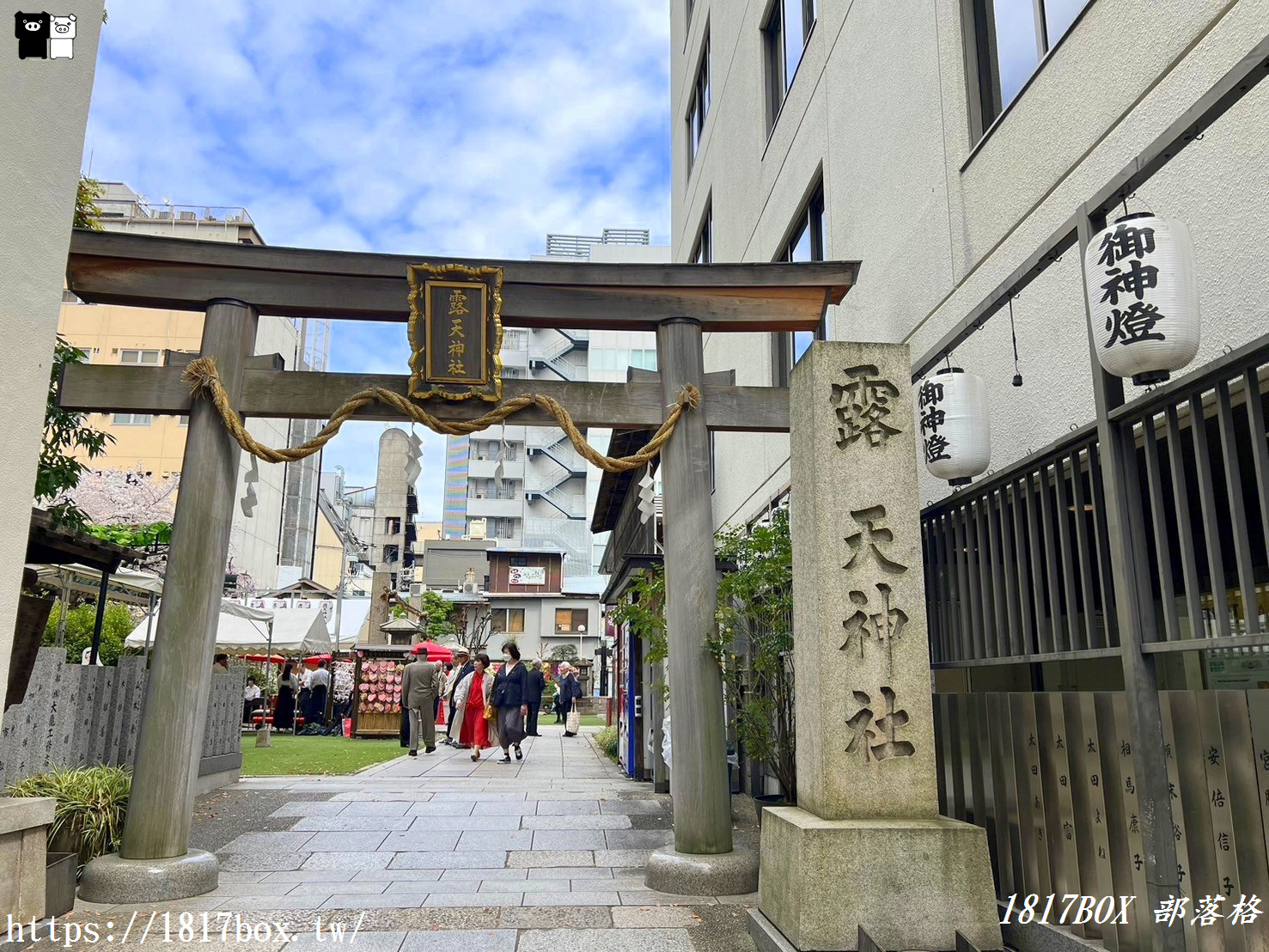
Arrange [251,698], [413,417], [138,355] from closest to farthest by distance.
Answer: [413,417]
[251,698]
[138,355]

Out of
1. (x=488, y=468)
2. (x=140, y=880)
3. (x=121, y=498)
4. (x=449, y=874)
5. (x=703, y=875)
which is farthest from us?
(x=488, y=468)

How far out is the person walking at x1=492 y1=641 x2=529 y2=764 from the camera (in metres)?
17.6

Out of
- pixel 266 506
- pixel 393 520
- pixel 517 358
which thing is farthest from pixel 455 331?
pixel 517 358

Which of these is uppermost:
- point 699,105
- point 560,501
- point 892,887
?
point 699,105

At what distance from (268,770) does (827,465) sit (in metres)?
13.5

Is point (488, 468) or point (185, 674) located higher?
point (488, 468)

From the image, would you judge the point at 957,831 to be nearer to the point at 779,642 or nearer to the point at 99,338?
the point at 779,642

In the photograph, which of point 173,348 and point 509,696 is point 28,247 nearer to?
point 509,696

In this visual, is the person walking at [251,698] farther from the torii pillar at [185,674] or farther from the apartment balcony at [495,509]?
the apartment balcony at [495,509]

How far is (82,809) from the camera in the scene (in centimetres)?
757

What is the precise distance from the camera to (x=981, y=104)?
762 centimetres

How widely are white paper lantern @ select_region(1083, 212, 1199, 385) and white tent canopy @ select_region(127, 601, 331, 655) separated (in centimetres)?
2049

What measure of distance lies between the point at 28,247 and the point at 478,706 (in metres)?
15.5

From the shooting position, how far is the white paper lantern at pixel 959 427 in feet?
20.4
